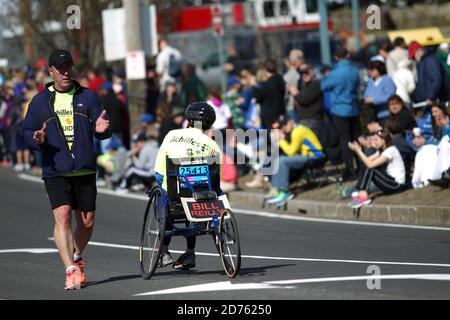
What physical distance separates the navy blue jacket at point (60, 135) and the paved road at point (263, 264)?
112cm

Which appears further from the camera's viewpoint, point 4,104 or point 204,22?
point 204,22

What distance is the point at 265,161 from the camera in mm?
21250

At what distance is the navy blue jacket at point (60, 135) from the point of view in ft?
39.3

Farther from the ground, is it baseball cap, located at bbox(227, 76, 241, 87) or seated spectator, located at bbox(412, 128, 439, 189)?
baseball cap, located at bbox(227, 76, 241, 87)

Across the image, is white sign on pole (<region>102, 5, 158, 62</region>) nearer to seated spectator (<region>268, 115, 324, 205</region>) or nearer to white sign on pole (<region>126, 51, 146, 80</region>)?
white sign on pole (<region>126, 51, 146, 80</region>)

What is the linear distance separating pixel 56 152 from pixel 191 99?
15897 millimetres

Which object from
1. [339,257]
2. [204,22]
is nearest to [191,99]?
[339,257]

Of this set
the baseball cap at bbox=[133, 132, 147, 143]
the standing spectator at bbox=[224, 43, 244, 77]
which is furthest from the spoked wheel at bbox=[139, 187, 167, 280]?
the standing spectator at bbox=[224, 43, 244, 77]

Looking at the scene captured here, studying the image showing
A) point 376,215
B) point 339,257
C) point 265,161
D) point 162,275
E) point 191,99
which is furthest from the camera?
point 191,99

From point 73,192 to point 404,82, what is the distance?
10.4 meters

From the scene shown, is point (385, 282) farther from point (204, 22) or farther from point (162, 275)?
point (204, 22)

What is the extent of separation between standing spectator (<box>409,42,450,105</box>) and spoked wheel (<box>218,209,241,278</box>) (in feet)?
27.8

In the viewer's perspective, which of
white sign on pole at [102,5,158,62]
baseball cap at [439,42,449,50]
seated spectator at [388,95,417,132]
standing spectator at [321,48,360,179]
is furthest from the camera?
white sign on pole at [102,5,158,62]

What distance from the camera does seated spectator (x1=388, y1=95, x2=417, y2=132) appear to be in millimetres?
19656
